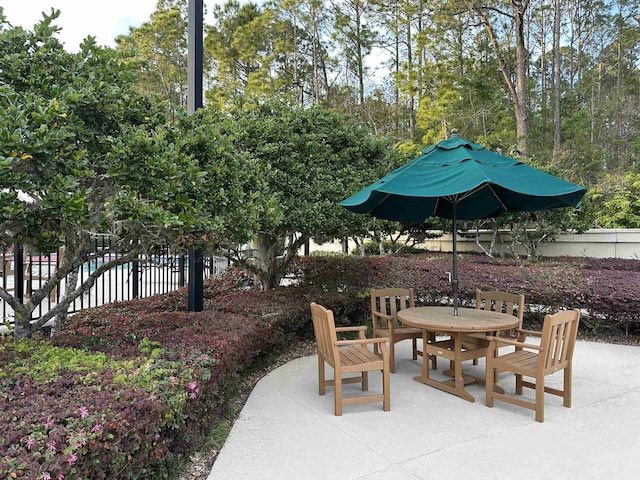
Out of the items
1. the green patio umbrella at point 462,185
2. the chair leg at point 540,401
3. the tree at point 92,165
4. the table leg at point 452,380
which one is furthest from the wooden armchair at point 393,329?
the tree at point 92,165

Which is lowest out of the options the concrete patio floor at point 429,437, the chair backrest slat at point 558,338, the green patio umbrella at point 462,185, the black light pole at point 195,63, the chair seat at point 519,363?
the concrete patio floor at point 429,437

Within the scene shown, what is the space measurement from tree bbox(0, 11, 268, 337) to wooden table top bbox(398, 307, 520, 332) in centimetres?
176

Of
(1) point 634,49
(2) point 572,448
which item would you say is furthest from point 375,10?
(2) point 572,448

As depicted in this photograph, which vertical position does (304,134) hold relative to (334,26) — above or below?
below

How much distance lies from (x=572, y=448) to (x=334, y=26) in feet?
68.9

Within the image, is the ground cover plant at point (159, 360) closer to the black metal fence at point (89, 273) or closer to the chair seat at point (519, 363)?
the black metal fence at point (89, 273)

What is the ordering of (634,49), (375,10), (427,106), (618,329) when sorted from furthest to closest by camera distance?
(634,49)
(375,10)
(427,106)
(618,329)

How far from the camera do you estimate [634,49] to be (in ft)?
69.1

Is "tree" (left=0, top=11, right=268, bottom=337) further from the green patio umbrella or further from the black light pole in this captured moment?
the green patio umbrella

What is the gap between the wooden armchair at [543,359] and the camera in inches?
130

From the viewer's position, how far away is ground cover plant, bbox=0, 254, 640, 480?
1.81 meters

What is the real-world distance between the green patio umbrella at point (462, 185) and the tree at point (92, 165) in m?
1.35

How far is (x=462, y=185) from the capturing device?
3400 mm

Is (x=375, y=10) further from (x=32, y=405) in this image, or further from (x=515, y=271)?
(x=32, y=405)
